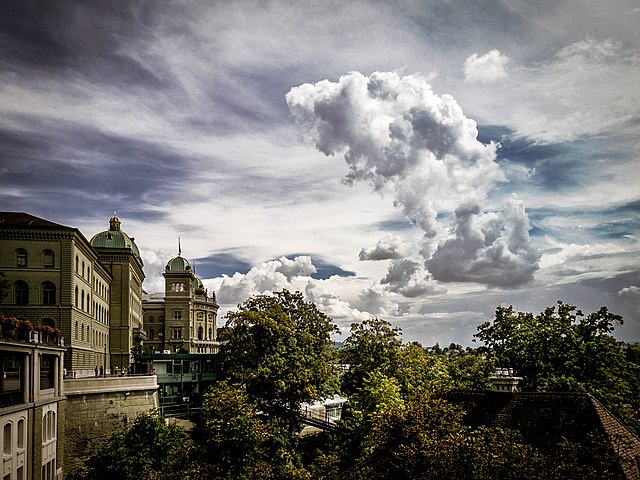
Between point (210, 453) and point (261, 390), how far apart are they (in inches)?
472

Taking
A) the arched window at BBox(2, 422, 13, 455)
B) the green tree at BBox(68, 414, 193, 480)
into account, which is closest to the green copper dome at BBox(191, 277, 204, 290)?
the green tree at BBox(68, 414, 193, 480)

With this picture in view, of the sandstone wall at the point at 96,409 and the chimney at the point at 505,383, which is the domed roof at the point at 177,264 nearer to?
the sandstone wall at the point at 96,409

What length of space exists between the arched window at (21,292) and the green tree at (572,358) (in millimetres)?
38961

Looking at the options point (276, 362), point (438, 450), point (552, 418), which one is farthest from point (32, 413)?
point (552, 418)

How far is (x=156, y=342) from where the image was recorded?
116 m

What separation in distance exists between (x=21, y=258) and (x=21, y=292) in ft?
9.65

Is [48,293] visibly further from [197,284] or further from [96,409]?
[197,284]

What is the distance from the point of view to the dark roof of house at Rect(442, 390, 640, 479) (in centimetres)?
2436

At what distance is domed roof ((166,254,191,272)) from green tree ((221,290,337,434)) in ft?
216

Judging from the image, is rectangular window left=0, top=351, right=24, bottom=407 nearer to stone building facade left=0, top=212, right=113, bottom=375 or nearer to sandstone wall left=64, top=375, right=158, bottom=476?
sandstone wall left=64, top=375, right=158, bottom=476

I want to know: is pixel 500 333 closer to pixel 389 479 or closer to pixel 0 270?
pixel 389 479

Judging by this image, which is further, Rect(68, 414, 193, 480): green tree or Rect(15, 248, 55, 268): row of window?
Rect(15, 248, 55, 268): row of window

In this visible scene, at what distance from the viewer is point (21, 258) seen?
54.1 m

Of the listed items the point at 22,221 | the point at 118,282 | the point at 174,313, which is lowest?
the point at 174,313
